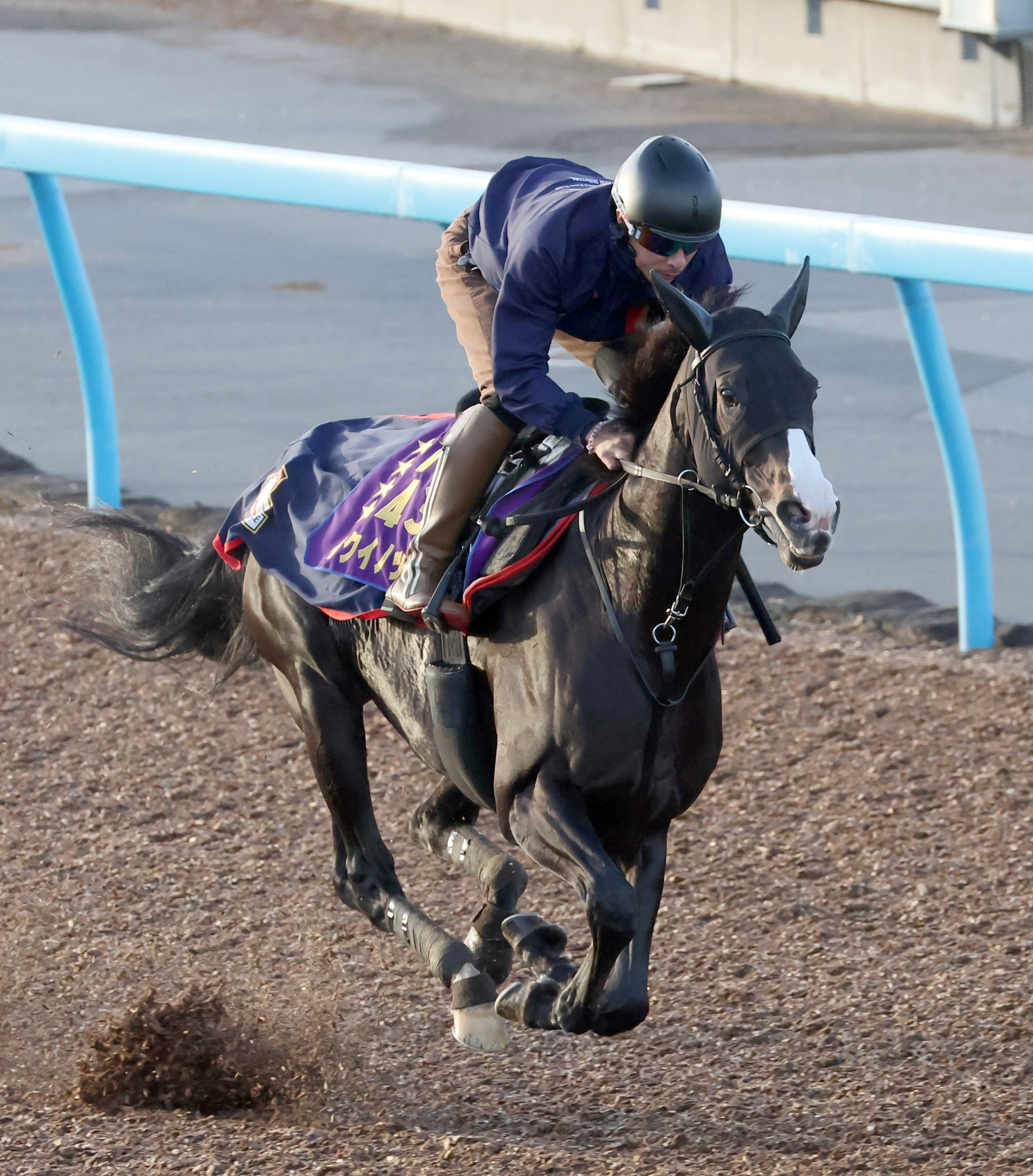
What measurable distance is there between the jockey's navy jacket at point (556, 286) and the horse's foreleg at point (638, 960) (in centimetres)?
91

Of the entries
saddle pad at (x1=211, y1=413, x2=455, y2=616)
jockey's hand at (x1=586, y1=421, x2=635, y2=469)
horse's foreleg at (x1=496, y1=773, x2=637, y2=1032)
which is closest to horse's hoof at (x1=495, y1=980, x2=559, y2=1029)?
horse's foreleg at (x1=496, y1=773, x2=637, y2=1032)

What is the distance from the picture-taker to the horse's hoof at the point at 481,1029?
4.18 metres

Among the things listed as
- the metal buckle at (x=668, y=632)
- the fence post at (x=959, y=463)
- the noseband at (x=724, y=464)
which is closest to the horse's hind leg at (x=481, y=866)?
the metal buckle at (x=668, y=632)

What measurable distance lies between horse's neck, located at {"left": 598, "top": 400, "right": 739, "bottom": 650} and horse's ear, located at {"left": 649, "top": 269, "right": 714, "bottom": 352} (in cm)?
19

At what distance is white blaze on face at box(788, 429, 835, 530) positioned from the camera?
10.3ft

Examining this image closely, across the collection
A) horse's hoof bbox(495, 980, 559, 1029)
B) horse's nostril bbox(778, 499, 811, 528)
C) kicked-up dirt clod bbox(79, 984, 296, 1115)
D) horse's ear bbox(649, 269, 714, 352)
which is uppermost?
horse's ear bbox(649, 269, 714, 352)

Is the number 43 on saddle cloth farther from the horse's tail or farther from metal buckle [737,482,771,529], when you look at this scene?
metal buckle [737,482,771,529]

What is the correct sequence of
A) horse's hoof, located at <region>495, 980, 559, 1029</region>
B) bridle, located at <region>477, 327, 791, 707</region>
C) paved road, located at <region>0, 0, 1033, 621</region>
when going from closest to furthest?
bridle, located at <region>477, 327, 791, 707</region> → horse's hoof, located at <region>495, 980, 559, 1029</region> → paved road, located at <region>0, 0, 1033, 621</region>

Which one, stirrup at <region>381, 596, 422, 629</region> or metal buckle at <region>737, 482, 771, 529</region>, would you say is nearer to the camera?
metal buckle at <region>737, 482, 771, 529</region>

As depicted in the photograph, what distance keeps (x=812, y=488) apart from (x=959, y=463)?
151 inches

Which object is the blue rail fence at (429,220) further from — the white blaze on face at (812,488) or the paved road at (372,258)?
the white blaze on face at (812,488)

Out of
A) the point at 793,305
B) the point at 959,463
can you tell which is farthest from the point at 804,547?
the point at 959,463

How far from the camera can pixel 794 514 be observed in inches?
125

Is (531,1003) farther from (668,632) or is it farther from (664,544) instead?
(664,544)
